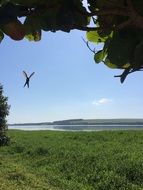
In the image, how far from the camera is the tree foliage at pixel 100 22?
1.23 metres

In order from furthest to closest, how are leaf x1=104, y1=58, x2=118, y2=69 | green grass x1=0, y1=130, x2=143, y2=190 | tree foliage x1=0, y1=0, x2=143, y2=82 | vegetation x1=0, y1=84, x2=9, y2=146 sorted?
vegetation x1=0, y1=84, x2=9, y2=146 → green grass x1=0, y1=130, x2=143, y2=190 → leaf x1=104, y1=58, x2=118, y2=69 → tree foliage x1=0, y1=0, x2=143, y2=82

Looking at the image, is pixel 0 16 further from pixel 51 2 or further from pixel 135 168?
pixel 135 168

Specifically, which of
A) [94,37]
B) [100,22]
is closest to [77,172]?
[94,37]

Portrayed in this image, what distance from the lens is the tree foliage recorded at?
1.23 m

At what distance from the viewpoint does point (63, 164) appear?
45.6 ft

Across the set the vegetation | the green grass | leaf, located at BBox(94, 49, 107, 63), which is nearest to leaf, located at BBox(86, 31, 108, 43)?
leaf, located at BBox(94, 49, 107, 63)

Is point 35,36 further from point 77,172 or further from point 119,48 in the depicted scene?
point 77,172

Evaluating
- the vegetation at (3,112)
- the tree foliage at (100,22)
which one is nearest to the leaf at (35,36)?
the tree foliage at (100,22)

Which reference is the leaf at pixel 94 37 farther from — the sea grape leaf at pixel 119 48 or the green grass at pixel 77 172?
the green grass at pixel 77 172

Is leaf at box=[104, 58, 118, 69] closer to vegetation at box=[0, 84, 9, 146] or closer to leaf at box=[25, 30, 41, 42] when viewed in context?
leaf at box=[25, 30, 41, 42]

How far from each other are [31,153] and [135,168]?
718 cm

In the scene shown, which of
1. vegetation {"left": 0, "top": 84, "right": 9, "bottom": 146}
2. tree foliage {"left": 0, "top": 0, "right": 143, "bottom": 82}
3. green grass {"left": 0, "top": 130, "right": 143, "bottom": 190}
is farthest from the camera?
vegetation {"left": 0, "top": 84, "right": 9, "bottom": 146}

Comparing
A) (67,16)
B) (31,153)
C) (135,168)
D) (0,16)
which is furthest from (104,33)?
(31,153)

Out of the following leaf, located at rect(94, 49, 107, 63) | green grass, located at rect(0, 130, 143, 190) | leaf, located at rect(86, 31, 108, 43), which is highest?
leaf, located at rect(86, 31, 108, 43)
